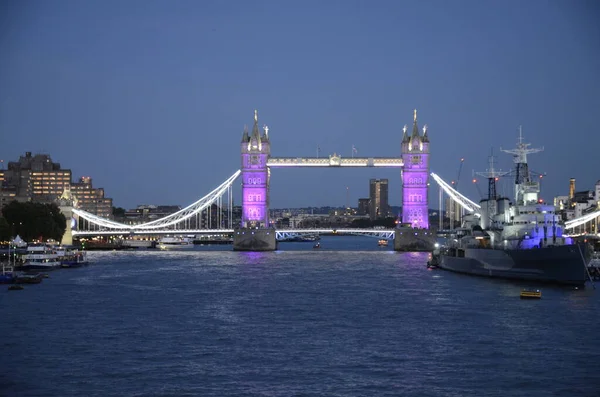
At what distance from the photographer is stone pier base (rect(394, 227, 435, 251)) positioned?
9606cm

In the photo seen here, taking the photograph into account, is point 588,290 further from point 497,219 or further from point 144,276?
point 144,276

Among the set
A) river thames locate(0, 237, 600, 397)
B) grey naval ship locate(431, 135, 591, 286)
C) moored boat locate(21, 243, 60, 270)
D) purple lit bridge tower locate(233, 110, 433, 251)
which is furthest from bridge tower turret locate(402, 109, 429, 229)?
river thames locate(0, 237, 600, 397)

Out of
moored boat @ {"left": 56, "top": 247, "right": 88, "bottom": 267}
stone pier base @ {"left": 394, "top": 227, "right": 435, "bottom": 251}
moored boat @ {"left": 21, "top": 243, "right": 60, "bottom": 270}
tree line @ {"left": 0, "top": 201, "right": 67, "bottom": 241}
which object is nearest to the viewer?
moored boat @ {"left": 21, "top": 243, "right": 60, "bottom": 270}

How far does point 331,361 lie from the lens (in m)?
25.2

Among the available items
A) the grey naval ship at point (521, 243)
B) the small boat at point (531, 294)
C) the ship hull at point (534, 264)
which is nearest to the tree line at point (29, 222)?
the grey naval ship at point (521, 243)

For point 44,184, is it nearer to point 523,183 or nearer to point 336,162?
point 336,162

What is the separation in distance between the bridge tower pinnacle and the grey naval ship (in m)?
41.1

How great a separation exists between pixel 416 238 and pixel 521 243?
48070mm

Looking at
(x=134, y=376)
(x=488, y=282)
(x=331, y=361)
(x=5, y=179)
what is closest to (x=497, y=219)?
(x=488, y=282)

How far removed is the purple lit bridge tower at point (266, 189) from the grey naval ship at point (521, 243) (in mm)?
37724

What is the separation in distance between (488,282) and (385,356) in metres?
24.6

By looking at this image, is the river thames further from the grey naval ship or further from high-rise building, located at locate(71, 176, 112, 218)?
high-rise building, located at locate(71, 176, 112, 218)

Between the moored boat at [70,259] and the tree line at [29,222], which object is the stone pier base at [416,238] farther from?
the moored boat at [70,259]

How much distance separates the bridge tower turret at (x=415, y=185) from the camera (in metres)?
98.6
